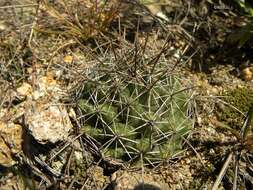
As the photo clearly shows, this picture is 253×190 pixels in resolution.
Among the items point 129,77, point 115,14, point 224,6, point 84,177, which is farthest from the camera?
point 224,6

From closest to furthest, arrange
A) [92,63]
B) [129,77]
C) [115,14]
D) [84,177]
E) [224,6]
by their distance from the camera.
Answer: [129,77] → [84,177] → [92,63] → [115,14] → [224,6]

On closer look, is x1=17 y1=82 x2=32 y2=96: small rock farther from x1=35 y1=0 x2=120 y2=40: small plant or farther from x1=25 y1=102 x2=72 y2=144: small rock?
x1=35 y1=0 x2=120 y2=40: small plant

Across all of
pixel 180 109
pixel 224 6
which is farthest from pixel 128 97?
pixel 224 6

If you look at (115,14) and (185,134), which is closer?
(185,134)

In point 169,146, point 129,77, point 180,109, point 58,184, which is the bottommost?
point 58,184

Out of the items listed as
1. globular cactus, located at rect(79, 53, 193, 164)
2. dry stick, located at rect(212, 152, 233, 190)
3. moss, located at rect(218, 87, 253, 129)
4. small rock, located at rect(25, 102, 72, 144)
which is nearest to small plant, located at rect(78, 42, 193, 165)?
globular cactus, located at rect(79, 53, 193, 164)

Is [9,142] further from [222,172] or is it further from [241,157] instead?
[241,157]

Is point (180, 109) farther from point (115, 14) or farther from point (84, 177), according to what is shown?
point (115, 14)

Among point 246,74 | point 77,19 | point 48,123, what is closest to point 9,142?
point 48,123
